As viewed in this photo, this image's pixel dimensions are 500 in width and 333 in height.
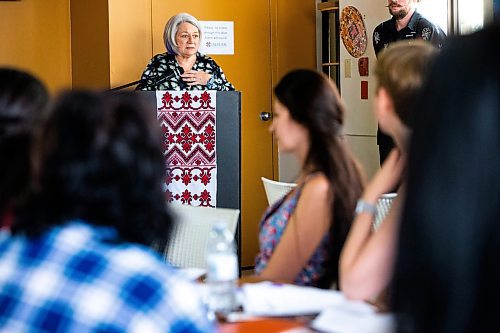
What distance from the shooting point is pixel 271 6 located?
6.24 meters

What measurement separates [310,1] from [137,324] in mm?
5502

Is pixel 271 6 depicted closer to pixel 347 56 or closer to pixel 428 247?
pixel 347 56

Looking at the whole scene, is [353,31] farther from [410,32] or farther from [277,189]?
[277,189]

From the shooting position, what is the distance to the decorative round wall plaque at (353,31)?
5.38 meters

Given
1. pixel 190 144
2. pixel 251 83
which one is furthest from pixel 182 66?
pixel 251 83

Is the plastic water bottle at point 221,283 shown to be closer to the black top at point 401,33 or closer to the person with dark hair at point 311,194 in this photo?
the person with dark hair at point 311,194

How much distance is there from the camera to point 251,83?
6.16 meters

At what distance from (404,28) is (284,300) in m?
3.22

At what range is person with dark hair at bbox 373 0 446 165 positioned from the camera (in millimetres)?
4719

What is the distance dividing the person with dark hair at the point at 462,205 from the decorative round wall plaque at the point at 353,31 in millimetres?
4962

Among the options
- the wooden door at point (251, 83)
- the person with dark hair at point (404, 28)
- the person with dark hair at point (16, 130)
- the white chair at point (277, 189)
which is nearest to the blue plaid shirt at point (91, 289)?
the person with dark hair at point (16, 130)

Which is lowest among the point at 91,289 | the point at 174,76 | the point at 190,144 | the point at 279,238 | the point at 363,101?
the point at 279,238

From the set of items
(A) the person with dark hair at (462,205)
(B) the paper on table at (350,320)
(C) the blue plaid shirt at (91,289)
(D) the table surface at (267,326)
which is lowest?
(D) the table surface at (267,326)

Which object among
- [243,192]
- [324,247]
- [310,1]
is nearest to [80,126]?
[324,247]
